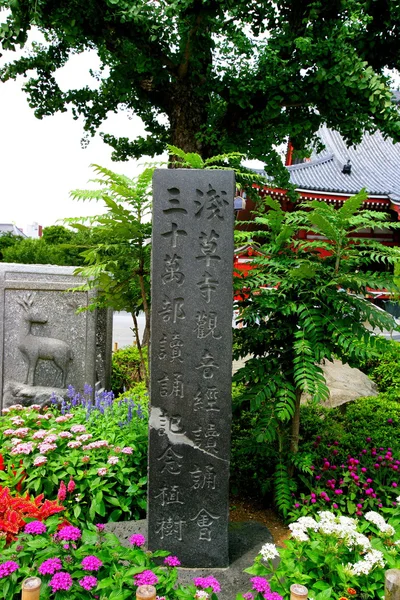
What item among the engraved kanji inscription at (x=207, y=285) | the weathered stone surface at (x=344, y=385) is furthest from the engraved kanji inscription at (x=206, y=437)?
the weathered stone surface at (x=344, y=385)

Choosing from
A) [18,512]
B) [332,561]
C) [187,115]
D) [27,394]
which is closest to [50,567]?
[18,512]

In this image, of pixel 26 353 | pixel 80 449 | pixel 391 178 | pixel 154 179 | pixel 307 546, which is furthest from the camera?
pixel 391 178

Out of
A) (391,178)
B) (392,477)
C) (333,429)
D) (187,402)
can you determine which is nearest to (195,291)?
(187,402)

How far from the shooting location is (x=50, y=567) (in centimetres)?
175

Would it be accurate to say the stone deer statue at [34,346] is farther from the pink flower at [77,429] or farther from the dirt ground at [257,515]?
the dirt ground at [257,515]

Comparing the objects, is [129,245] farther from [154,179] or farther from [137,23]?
[137,23]

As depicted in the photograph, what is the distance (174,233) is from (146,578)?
1.67 meters

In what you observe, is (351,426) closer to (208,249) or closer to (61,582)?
(208,249)

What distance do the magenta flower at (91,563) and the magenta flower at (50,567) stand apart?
0.32 ft

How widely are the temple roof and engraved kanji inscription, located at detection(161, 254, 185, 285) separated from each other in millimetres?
15617

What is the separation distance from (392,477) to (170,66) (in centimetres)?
596

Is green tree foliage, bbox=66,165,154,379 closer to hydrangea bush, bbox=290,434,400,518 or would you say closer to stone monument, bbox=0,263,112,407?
stone monument, bbox=0,263,112,407

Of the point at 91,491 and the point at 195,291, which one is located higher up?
the point at 195,291

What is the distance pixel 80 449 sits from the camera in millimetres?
3131
